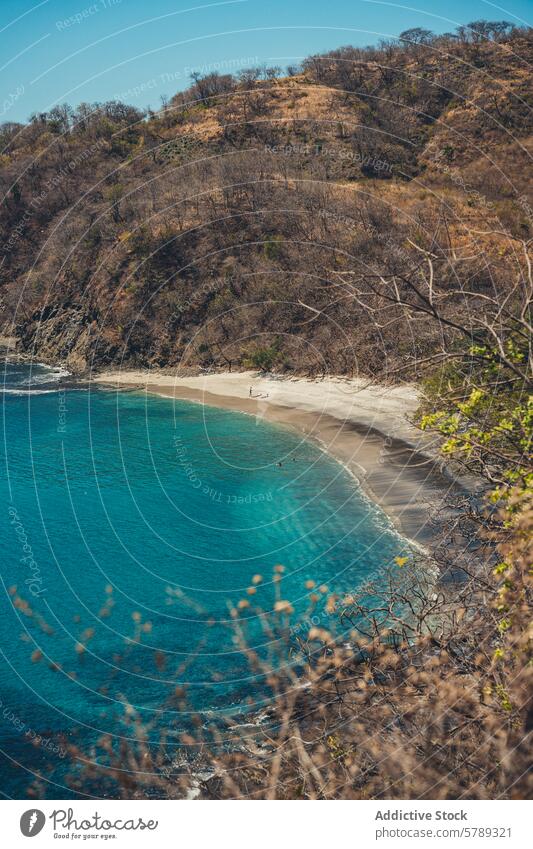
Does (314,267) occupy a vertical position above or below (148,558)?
above

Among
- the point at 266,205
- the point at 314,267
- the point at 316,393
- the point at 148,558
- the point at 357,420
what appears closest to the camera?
the point at 148,558

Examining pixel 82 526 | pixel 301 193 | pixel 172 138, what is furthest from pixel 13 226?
pixel 82 526

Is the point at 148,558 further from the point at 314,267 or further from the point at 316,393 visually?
the point at 314,267

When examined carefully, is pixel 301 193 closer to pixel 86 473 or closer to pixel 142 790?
pixel 86 473
